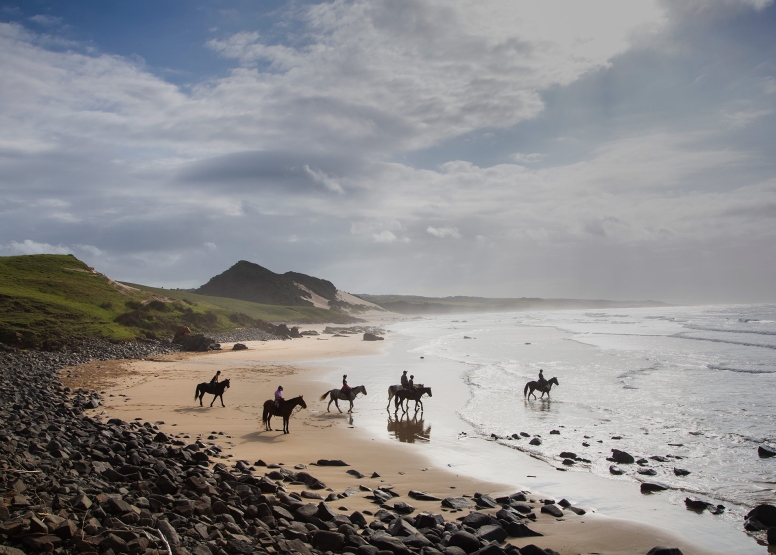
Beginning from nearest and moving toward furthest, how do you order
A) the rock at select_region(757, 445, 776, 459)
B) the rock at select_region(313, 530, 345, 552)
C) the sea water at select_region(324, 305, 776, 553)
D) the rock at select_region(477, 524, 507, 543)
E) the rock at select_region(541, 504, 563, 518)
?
the rock at select_region(313, 530, 345, 552), the rock at select_region(477, 524, 507, 543), the rock at select_region(541, 504, 563, 518), the sea water at select_region(324, 305, 776, 553), the rock at select_region(757, 445, 776, 459)

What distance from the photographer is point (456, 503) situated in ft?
35.3

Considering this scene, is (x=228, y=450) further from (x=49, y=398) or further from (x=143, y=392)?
(x=143, y=392)

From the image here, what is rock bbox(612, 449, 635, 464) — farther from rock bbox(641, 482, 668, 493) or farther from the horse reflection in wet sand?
the horse reflection in wet sand

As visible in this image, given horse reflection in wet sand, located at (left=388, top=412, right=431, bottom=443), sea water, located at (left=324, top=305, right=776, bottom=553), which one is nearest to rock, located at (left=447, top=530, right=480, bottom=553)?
sea water, located at (left=324, top=305, right=776, bottom=553)

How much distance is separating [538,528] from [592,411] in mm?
14083

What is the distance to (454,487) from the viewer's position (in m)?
12.4

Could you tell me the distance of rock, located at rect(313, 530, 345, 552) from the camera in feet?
26.0

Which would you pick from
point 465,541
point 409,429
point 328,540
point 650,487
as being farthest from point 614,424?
point 328,540

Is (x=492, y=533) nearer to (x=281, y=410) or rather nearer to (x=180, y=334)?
(x=281, y=410)

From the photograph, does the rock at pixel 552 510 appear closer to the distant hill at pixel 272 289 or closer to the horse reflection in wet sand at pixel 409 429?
the horse reflection in wet sand at pixel 409 429

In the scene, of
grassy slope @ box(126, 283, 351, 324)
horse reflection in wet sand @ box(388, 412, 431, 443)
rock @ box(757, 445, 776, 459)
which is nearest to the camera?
rock @ box(757, 445, 776, 459)

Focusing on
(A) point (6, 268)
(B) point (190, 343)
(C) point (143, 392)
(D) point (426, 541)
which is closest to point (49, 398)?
(C) point (143, 392)

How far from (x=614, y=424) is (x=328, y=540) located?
1557 centimetres

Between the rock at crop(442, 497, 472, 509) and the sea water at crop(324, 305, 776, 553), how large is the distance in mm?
2654
